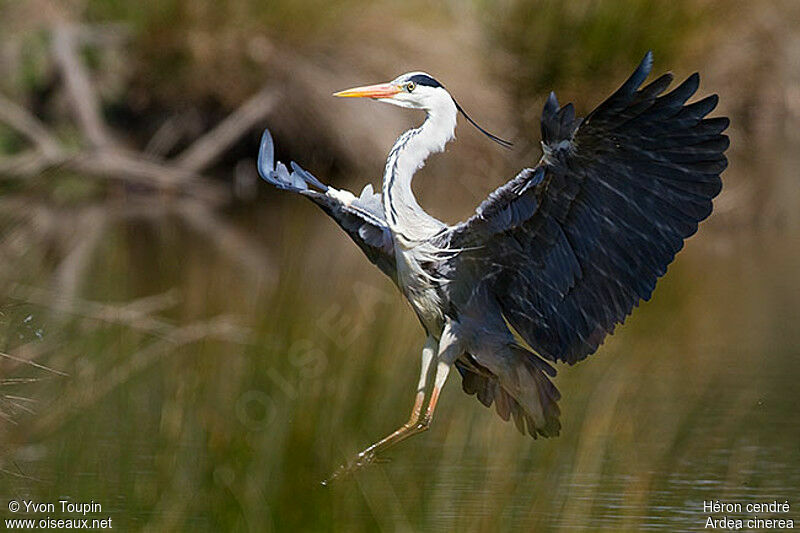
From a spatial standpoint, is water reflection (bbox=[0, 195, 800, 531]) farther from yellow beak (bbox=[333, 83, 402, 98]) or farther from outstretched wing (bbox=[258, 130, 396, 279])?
yellow beak (bbox=[333, 83, 402, 98])

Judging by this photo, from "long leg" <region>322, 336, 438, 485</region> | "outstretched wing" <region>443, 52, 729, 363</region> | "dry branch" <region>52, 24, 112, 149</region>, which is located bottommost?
"long leg" <region>322, 336, 438, 485</region>

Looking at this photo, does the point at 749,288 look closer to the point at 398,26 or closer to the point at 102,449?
the point at 102,449

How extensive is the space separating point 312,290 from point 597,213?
96 cm

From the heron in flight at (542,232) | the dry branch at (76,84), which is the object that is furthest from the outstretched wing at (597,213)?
the dry branch at (76,84)

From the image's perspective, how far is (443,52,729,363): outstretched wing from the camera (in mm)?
3680

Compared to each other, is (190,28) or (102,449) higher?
(190,28)

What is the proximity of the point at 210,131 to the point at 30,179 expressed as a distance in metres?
11.8

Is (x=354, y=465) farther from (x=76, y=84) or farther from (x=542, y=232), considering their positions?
(x=76, y=84)

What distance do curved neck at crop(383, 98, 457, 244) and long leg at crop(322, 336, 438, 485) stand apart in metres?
0.41

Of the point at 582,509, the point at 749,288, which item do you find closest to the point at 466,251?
the point at 582,509

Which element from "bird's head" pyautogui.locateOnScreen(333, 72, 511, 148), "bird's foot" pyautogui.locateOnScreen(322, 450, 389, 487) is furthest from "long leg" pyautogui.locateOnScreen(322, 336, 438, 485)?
"bird's head" pyautogui.locateOnScreen(333, 72, 511, 148)

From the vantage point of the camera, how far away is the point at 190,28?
15.3m

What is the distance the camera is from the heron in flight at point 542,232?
3711 millimetres

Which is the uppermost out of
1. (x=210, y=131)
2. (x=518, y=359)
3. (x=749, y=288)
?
(x=210, y=131)
